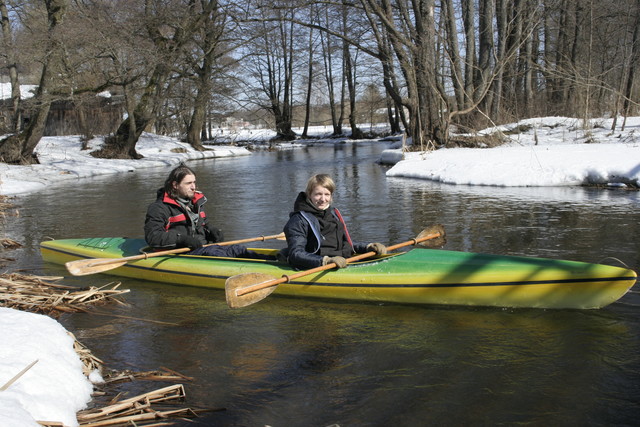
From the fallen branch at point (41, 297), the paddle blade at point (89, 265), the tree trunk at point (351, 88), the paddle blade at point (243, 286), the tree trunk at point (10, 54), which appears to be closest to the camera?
the paddle blade at point (243, 286)

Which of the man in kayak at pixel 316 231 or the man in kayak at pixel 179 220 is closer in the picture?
the man in kayak at pixel 316 231

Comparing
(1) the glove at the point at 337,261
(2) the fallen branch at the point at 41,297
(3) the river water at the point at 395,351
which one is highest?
(1) the glove at the point at 337,261

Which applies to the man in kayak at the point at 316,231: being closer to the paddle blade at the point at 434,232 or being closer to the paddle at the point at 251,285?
the paddle at the point at 251,285

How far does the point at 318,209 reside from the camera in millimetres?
4867

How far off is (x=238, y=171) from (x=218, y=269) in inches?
516

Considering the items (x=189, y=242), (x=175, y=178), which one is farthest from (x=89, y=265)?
(x=175, y=178)

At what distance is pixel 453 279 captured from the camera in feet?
15.0

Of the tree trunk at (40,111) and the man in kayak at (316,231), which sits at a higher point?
the tree trunk at (40,111)

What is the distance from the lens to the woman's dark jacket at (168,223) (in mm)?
5723

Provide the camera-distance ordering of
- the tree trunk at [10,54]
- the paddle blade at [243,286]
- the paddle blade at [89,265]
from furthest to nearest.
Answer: the tree trunk at [10,54] < the paddle blade at [89,265] < the paddle blade at [243,286]

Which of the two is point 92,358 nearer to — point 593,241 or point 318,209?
point 318,209

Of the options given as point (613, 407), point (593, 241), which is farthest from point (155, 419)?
point (593, 241)

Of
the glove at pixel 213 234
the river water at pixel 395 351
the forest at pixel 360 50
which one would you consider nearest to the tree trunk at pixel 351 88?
the forest at pixel 360 50

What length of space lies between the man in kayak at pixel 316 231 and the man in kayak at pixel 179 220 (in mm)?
963
